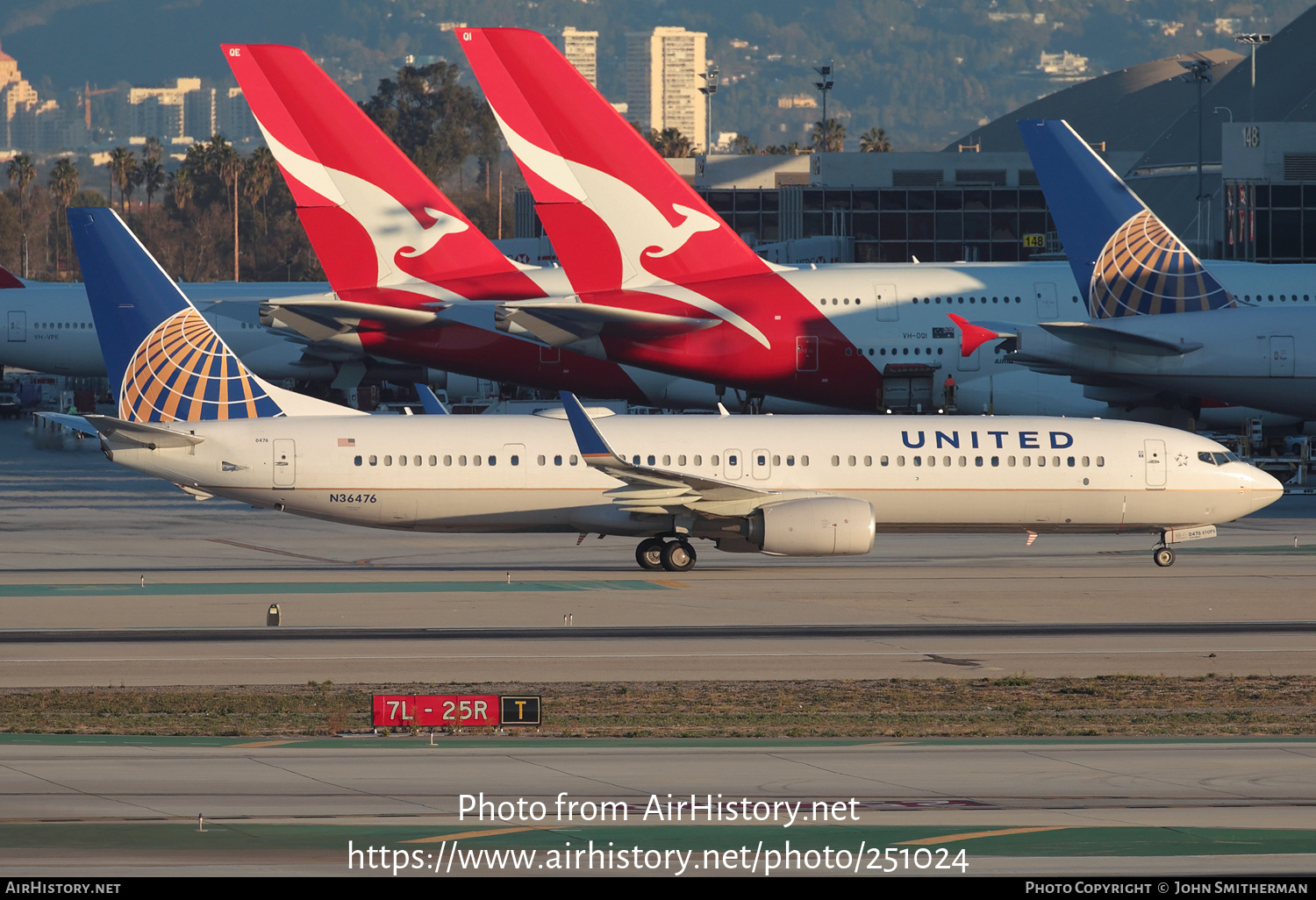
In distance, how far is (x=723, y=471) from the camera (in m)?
36.9

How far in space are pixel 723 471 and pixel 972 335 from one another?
55.1ft

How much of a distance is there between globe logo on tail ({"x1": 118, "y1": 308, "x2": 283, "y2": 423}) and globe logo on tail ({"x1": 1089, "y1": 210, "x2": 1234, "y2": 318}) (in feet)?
84.7

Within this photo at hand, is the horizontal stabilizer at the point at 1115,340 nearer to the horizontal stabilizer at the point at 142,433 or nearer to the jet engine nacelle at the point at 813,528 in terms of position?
the jet engine nacelle at the point at 813,528

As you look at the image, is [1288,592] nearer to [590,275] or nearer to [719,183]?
[590,275]

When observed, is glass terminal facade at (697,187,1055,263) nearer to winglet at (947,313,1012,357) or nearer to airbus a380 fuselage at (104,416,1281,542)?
winglet at (947,313,1012,357)

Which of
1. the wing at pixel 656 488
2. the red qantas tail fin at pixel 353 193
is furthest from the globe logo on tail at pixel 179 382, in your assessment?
the red qantas tail fin at pixel 353 193

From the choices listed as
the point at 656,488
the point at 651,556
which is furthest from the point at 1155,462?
the point at 651,556

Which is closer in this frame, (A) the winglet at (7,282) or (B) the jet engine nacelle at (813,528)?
(B) the jet engine nacelle at (813,528)

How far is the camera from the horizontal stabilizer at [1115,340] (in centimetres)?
4750

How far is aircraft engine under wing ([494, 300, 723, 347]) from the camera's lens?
48938 millimetres

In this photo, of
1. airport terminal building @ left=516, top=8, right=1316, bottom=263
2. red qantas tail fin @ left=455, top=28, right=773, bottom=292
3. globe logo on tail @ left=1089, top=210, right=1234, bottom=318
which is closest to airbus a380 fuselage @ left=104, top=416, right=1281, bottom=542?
globe logo on tail @ left=1089, top=210, right=1234, bottom=318

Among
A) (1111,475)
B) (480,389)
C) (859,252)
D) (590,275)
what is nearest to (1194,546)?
(1111,475)

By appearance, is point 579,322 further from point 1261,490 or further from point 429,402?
point 1261,490

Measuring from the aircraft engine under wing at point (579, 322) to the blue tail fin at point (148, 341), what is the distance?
12508 mm
